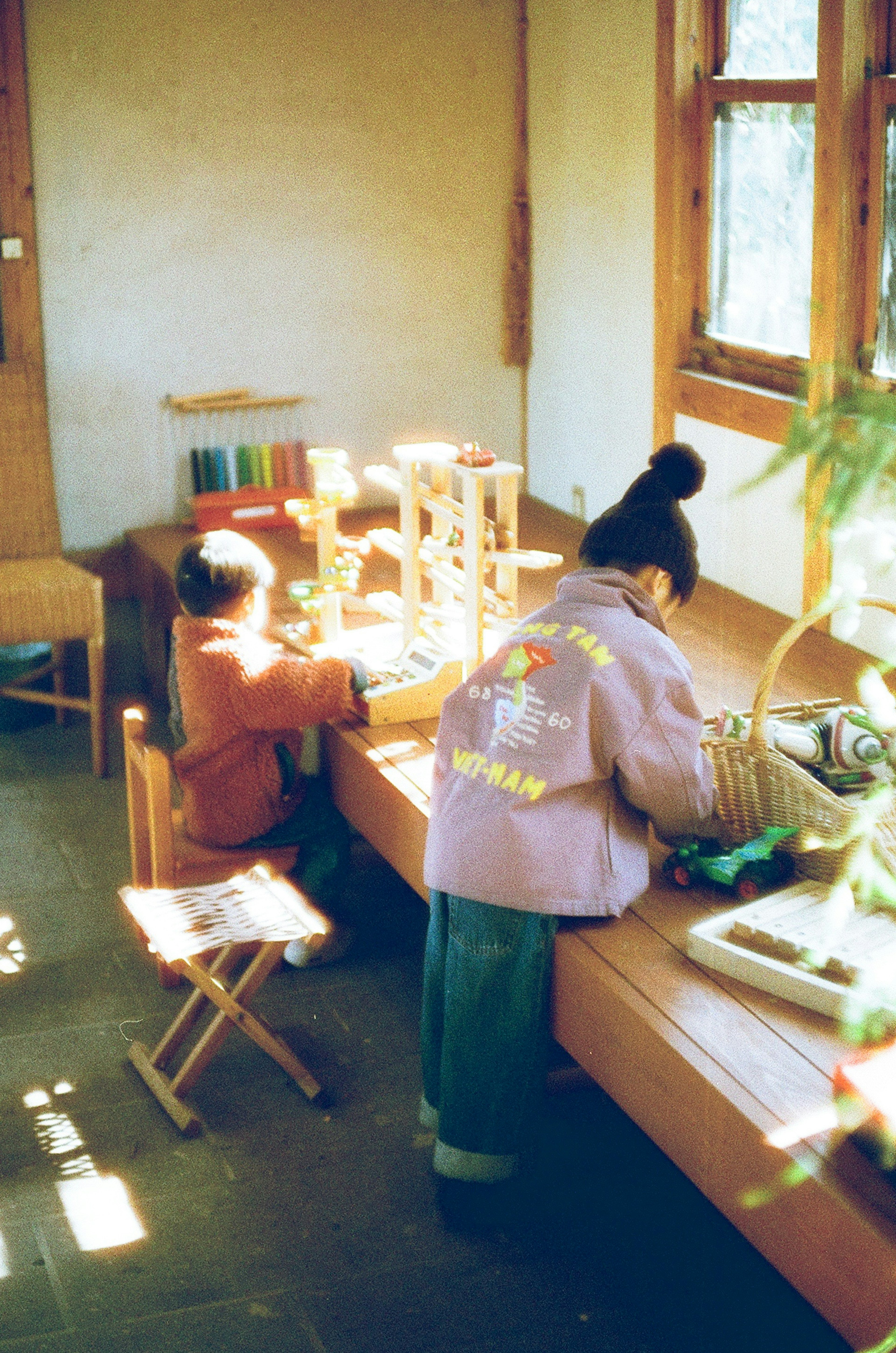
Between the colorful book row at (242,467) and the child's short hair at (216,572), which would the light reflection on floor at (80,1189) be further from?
the colorful book row at (242,467)

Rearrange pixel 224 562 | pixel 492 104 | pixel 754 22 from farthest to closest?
pixel 492 104 → pixel 754 22 → pixel 224 562

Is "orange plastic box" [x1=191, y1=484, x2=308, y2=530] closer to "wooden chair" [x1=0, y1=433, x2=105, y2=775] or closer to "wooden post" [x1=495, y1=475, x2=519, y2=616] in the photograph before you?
"wooden chair" [x1=0, y1=433, x2=105, y2=775]

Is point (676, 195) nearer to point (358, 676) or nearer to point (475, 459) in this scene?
point (475, 459)

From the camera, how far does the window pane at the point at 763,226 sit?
3939mm

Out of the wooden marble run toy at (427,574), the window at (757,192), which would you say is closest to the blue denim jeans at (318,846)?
the wooden marble run toy at (427,574)

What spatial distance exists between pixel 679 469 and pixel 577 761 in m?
0.51

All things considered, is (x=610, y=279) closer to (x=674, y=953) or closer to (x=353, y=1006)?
(x=353, y=1006)

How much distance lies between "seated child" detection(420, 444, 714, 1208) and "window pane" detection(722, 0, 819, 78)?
1990mm

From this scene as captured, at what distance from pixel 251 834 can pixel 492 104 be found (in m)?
3.40

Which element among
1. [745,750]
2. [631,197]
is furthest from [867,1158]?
[631,197]

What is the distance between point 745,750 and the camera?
236cm

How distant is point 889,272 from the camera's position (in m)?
3.58

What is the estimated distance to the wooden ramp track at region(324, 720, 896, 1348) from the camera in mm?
1627

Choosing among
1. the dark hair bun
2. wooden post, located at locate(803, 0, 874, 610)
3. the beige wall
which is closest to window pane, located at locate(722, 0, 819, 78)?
wooden post, located at locate(803, 0, 874, 610)
